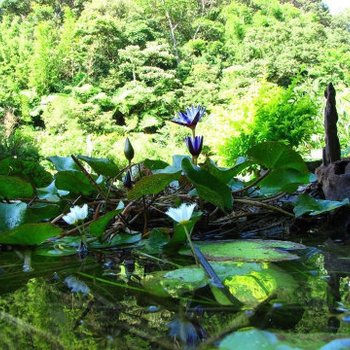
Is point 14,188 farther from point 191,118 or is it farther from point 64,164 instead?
point 191,118

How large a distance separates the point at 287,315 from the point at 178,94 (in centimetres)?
1056

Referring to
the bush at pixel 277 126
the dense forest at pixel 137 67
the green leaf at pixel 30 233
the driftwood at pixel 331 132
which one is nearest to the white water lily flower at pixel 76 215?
the green leaf at pixel 30 233

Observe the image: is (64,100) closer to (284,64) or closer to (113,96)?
(113,96)

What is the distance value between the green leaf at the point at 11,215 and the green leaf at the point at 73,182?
0.06 meters

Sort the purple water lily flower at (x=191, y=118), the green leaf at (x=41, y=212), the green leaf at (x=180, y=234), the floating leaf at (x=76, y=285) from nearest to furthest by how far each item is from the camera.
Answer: the floating leaf at (x=76, y=285)
the green leaf at (x=180, y=234)
the green leaf at (x=41, y=212)
the purple water lily flower at (x=191, y=118)

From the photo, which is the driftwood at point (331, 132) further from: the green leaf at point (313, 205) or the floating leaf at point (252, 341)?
the floating leaf at point (252, 341)

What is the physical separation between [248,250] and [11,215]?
0.77ft

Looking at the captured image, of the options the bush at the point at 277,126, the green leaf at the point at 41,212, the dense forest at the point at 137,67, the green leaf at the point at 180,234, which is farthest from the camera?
the dense forest at the point at 137,67

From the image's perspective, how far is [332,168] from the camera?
564 mm

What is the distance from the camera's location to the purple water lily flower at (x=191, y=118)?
58 centimetres

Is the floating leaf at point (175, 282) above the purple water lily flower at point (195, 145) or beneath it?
beneath

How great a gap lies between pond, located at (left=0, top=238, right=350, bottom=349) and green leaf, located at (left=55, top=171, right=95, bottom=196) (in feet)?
0.57

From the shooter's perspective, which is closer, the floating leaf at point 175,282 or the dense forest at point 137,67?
the floating leaf at point 175,282

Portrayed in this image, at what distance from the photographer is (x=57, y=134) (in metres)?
9.30
